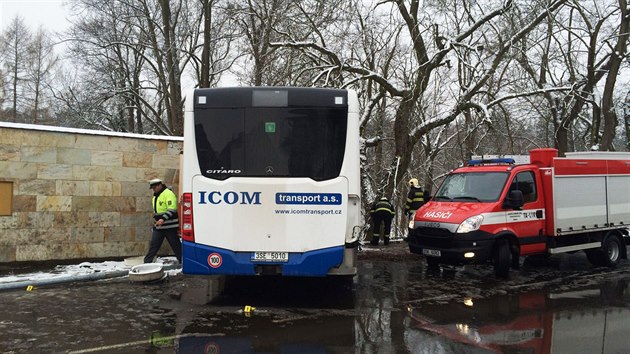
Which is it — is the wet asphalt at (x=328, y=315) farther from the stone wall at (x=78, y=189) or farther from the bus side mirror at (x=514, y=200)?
the stone wall at (x=78, y=189)

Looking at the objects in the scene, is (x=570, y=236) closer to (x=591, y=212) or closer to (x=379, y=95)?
(x=591, y=212)

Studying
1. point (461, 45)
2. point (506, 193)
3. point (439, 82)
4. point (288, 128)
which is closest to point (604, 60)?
point (439, 82)

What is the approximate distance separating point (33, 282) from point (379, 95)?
468 inches

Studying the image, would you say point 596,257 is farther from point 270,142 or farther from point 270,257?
point 270,142

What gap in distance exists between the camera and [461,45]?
49.8 ft

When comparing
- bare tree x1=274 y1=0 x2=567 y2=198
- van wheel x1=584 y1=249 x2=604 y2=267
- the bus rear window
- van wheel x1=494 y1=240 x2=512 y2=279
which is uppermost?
bare tree x1=274 y1=0 x2=567 y2=198

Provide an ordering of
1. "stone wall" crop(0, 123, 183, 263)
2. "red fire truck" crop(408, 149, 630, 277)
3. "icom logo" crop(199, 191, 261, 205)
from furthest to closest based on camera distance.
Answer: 1. "stone wall" crop(0, 123, 183, 263)
2. "red fire truck" crop(408, 149, 630, 277)
3. "icom logo" crop(199, 191, 261, 205)

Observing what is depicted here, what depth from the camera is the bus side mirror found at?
32.2ft

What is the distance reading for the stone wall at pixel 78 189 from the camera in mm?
10078

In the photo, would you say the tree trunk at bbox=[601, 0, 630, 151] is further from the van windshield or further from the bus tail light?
the bus tail light

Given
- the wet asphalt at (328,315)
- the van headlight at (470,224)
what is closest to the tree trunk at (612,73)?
the wet asphalt at (328,315)

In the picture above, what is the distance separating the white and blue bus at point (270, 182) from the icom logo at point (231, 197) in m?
0.01

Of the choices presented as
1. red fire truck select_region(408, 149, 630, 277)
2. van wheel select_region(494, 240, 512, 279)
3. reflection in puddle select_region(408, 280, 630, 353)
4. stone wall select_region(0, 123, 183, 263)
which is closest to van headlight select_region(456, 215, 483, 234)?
red fire truck select_region(408, 149, 630, 277)

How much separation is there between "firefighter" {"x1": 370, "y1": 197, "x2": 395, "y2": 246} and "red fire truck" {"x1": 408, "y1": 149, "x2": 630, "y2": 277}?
11.3ft
